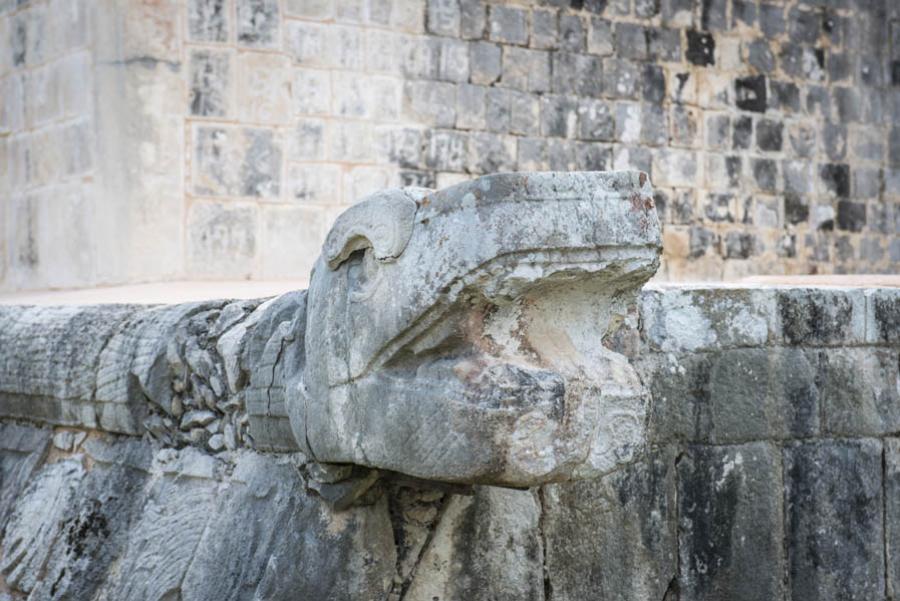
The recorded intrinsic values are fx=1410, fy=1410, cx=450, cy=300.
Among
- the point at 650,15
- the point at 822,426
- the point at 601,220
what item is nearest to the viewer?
the point at 601,220

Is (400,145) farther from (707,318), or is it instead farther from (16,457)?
(707,318)

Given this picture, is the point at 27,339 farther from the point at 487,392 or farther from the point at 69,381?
the point at 487,392

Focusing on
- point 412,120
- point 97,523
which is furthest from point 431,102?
point 97,523

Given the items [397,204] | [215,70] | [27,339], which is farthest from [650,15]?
[397,204]

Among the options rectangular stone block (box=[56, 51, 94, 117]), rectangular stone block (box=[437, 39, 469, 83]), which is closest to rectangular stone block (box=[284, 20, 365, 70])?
rectangular stone block (box=[437, 39, 469, 83])

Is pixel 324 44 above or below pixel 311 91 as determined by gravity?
above

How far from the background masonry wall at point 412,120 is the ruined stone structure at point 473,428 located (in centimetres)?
406

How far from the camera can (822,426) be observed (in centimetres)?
369

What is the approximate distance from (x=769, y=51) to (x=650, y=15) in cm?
115

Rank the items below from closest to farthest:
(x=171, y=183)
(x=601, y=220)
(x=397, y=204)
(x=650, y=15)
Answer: (x=601, y=220) → (x=397, y=204) → (x=171, y=183) → (x=650, y=15)

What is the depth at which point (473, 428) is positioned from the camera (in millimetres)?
2443

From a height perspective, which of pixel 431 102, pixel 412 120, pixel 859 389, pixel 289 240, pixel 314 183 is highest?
pixel 431 102

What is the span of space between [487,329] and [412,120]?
6851 mm

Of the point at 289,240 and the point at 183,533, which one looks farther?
the point at 289,240
